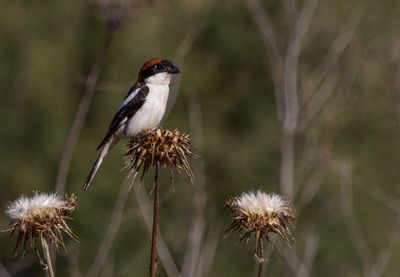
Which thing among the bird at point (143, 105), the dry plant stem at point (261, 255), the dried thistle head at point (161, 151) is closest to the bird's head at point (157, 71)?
the bird at point (143, 105)

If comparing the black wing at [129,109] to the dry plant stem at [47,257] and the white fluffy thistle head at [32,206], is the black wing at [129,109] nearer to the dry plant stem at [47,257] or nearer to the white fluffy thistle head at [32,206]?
the white fluffy thistle head at [32,206]

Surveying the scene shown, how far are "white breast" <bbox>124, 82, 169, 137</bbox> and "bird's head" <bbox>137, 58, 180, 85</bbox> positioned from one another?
5 cm

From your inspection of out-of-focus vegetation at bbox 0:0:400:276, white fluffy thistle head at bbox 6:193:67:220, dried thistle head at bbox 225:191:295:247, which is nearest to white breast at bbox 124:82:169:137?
white fluffy thistle head at bbox 6:193:67:220

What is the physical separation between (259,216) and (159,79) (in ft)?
8.68

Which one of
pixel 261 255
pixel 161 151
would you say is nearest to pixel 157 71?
pixel 161 151

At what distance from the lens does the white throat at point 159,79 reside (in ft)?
19.4

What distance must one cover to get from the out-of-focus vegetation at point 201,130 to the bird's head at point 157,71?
165 inches

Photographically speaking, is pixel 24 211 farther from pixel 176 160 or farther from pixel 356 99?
pixel 356 99

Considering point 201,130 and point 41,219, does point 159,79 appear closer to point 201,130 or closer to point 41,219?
point 41,219

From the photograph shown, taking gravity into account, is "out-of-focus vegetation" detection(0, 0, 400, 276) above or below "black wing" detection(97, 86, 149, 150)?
above

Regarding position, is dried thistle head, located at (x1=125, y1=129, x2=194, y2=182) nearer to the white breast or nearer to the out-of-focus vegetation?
the white breast

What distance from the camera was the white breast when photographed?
580 centimetres

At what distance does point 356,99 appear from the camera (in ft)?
43.2

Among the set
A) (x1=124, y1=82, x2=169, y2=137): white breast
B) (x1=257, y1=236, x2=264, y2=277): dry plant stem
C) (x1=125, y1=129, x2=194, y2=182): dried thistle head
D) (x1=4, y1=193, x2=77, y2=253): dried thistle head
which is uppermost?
(x1=124, y1=82, x2=169, y2=137): white breast
